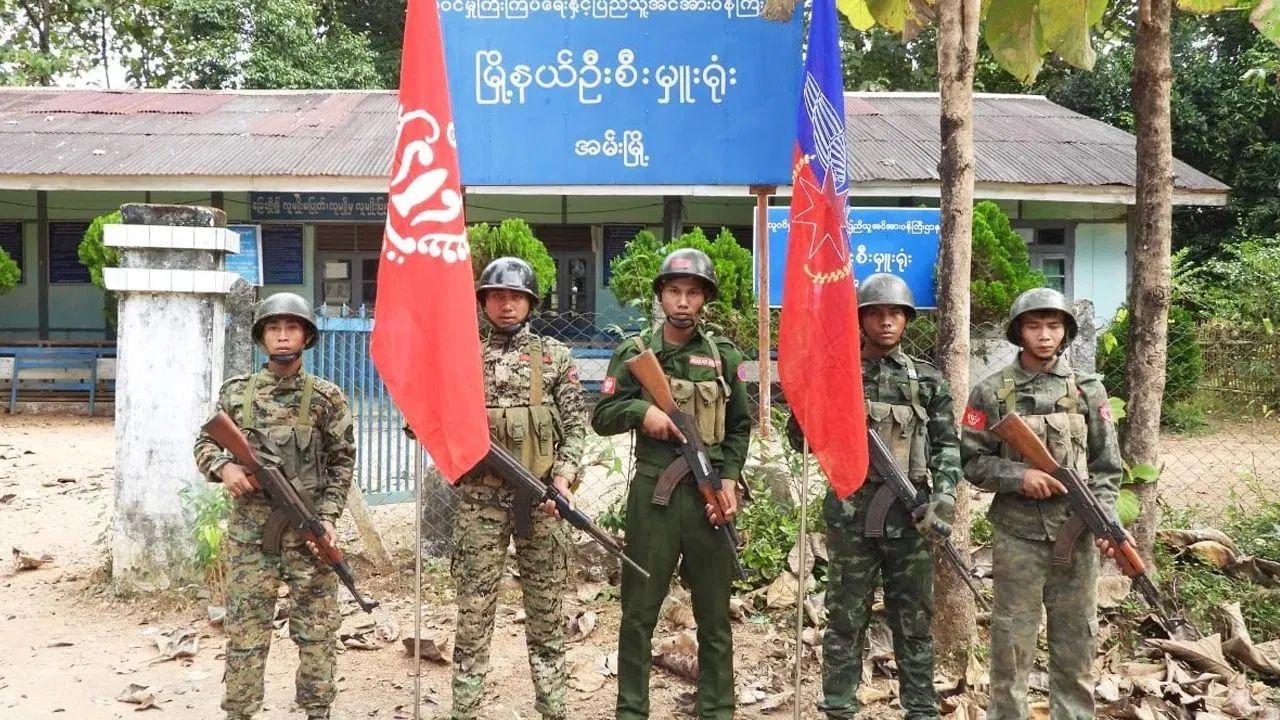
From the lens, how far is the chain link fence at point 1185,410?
17.7 feet

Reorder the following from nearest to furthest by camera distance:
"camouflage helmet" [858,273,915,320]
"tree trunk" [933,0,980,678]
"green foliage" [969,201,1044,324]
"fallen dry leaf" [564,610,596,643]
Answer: "camouflage helmet" [858,273,915,320], "tree trunk" [933,0,980,678], "fallen dry leaf" [564,610,596,643], "green foliage" [969,201,1044,324]

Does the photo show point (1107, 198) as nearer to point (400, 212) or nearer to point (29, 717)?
Result: point (400, 212)

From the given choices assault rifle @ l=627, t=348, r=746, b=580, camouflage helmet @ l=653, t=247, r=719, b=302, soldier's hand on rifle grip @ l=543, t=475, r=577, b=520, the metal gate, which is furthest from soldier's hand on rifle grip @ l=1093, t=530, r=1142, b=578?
the metal gate

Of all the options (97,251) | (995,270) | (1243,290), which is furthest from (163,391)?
(1243,290)

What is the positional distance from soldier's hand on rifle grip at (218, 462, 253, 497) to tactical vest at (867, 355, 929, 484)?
2.32 meters

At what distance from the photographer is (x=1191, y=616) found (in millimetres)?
4348

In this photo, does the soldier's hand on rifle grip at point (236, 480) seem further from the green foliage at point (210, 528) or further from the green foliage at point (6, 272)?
the green foliage at point (6, 272)

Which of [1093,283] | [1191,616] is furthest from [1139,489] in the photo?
[1093,283]

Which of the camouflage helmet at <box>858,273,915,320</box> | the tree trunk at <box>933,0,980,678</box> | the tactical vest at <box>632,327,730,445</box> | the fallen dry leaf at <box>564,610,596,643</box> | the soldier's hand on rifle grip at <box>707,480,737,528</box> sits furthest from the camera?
the fallen dry leaf at <box>564,610,596,643</box>

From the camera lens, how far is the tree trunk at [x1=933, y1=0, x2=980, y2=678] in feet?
13.3

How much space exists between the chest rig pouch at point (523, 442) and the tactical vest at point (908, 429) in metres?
1.24

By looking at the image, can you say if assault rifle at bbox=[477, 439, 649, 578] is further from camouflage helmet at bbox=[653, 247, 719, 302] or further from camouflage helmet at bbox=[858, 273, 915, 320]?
camouflage helmet at bbox=[858, 273, 915, 320]

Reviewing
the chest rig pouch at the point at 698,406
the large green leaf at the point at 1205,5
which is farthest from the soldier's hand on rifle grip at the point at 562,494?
the large green leaf at the point at 1205,5

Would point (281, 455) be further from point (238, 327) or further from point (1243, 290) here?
point (1243, 290)
